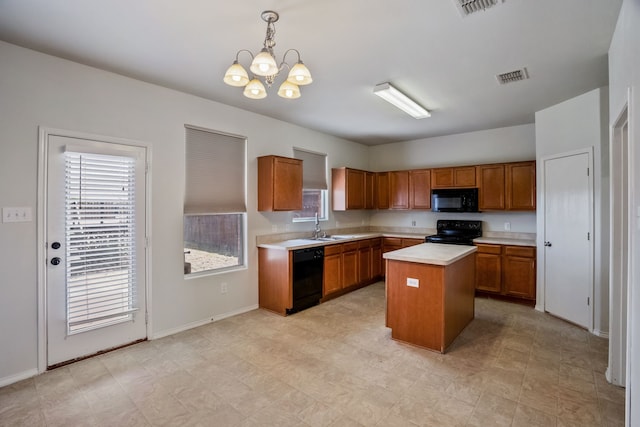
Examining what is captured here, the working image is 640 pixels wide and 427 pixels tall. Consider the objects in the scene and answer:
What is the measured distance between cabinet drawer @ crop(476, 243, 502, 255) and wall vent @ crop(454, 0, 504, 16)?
3.65 meters

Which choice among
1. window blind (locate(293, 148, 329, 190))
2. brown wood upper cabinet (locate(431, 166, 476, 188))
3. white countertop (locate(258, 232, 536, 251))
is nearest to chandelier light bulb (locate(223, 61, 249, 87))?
white countertop (locate(258, 232, 536, 251))

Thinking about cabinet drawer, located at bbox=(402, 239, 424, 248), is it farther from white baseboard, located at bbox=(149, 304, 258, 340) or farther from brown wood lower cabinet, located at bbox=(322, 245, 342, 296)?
white baseboard, located at bbox=(149, 304, 258, 340)

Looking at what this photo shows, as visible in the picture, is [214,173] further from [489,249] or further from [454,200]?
[489,249]

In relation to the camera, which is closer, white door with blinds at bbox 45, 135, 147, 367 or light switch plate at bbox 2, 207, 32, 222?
light switch plate at bbox 2, 207, 32, 222

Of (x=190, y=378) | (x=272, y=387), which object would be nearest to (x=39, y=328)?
(x=190, y=378)

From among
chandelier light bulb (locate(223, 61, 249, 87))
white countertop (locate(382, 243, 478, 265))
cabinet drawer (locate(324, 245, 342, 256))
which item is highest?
chandelier light bulb (locate(223, 61, 249, 87))

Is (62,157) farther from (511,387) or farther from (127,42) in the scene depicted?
(511,387)

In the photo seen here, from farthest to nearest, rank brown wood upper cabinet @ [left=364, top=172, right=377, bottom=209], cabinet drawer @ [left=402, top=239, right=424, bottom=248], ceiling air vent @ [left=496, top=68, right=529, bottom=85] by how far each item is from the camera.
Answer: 1. brown wood upper cabinet @ [left=364, top=172, right=377, bottom=209]
2. cabinet drawer @ [left=402, top=239, right=424, bottom=248]
3. ceiling air vent @ [left=496, top=68, right=529, bottom=85]

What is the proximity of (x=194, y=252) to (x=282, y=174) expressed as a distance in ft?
5.20

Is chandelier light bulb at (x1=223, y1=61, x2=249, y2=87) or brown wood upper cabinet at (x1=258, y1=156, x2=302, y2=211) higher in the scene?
chandelier light bulb at (x1=223, y1=61, x2=249, y2=87)

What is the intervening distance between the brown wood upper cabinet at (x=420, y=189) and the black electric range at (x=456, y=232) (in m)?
0.48

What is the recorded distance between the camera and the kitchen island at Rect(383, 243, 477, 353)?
302 centimetres

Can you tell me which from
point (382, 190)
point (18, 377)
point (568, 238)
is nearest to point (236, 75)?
point (18, 377)

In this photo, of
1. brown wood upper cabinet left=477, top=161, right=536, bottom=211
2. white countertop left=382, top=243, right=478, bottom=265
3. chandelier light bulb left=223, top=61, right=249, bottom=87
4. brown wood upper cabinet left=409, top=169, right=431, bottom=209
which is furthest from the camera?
brown wood upper cabinet left=409, top=169, right=431, bottom=209
